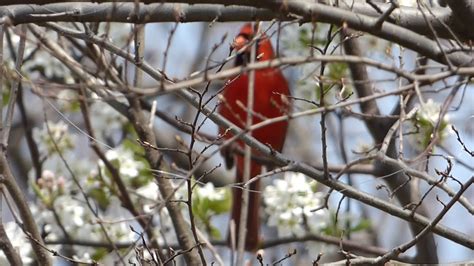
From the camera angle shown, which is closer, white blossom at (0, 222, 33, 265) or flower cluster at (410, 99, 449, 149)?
flower cluster at (410, 99, 449, 149)

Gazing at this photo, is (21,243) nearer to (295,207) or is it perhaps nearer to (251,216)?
(295,207)

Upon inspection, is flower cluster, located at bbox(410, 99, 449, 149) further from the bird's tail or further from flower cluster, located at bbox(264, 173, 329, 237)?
the bird's tail

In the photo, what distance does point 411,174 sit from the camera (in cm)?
234

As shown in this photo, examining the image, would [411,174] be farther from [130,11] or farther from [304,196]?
[304,196]

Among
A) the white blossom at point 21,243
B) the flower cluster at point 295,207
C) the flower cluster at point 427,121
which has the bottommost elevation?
the flower cluster at point 427,121

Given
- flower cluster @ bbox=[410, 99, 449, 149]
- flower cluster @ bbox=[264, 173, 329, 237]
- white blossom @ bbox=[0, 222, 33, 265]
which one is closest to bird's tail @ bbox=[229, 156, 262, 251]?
flower cluster @ bbox=[264, 173, 329, 237]

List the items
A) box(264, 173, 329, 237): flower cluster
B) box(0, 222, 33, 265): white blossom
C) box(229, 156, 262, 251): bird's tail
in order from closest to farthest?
box(0, 222, 33, 265): white blossom < box(264, 173, 329, 237): flower cluster < box(229, 156, 262, 251): bird's tail

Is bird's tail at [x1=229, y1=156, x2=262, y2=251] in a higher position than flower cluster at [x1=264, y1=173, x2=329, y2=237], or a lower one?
higher

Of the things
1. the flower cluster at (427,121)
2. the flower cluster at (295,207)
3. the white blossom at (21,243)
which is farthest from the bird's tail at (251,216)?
the flower cluster at (427,121)

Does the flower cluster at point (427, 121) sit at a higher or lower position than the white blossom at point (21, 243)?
lower

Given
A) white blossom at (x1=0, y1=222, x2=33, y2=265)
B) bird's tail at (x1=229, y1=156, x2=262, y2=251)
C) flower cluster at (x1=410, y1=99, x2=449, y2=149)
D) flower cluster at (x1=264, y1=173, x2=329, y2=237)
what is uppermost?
bird's tail at (x1=229, y1=156, x2=262, y2=251)

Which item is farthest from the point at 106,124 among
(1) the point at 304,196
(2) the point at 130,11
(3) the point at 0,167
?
(2) the point at 130,11

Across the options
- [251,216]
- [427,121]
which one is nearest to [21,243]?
[251,216]

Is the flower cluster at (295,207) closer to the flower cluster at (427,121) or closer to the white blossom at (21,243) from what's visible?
the flower cluster at (427,121)
